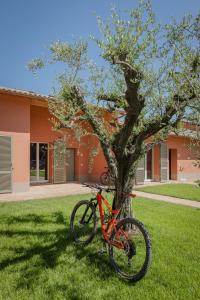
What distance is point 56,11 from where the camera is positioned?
680 centimetres

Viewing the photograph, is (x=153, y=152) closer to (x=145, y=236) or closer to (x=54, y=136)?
(x=54, y=136)

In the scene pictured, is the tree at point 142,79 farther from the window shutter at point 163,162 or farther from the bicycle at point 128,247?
the window shutter at point 163,162

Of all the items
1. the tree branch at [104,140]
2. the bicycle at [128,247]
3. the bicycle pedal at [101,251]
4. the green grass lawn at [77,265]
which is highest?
the tree branch at [104,140]

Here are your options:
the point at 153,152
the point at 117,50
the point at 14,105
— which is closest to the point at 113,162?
the point at 117,50

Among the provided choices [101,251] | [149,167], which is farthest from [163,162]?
[101,251]

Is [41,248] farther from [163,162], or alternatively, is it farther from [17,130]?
[163,162]

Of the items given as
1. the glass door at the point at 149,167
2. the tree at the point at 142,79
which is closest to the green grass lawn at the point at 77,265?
the tree at the point at 142,79

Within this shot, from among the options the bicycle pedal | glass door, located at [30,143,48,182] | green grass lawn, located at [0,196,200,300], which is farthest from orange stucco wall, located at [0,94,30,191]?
the bicycle pedal

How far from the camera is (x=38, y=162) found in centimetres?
1510

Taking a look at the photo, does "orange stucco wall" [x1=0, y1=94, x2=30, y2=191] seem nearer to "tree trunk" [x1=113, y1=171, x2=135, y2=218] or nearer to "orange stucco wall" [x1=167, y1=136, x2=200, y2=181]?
"tree trunk" [x1=113, y1=171, x2=135, y2=218]

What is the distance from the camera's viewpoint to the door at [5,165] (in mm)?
11296

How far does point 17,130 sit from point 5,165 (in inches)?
63.0

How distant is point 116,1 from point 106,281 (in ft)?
15.4

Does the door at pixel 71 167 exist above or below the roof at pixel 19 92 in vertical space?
below
